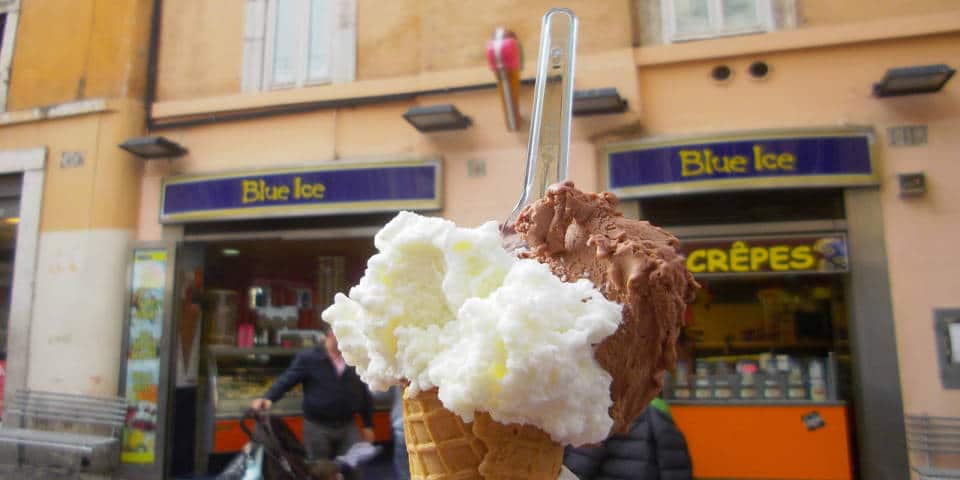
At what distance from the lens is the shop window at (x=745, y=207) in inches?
237

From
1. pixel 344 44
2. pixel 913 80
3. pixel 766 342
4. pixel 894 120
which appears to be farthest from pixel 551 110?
pixel 344 44

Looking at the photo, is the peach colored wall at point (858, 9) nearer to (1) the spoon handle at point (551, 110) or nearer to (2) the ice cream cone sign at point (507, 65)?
(2) the ice cream cone sign at point (507, 65)

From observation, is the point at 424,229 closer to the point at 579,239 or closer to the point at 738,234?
the point at 579,239

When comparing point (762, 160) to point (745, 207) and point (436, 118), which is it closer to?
point (745, 207)

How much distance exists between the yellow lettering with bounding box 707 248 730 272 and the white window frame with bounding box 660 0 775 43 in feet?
6.66

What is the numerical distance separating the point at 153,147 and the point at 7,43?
9.98 ft

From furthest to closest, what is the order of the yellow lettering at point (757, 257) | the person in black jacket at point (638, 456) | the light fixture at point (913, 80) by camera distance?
the yellow lettering at point (757, 257) < the light fixture at point (913, 80) < the person in black jacket at point (638, 456)

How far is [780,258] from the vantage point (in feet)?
19.4

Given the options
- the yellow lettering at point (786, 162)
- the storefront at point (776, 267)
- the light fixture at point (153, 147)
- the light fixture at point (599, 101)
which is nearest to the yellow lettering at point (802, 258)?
the storefront at point (776, 267)

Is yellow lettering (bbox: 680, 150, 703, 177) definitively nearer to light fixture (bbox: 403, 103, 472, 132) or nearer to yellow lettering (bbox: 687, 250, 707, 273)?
yellow lettering (bbox: 687, 250, 707, 273)

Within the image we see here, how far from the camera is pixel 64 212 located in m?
7.69

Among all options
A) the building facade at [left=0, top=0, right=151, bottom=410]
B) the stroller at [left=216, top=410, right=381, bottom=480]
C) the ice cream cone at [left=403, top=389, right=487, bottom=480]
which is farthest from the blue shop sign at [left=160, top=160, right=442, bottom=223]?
the ice cream cone at [left=403, top=389, right=487, bottom=480]

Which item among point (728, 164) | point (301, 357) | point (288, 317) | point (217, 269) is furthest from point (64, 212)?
point (728, 164)

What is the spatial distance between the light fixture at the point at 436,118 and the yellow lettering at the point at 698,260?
2.47 meters
